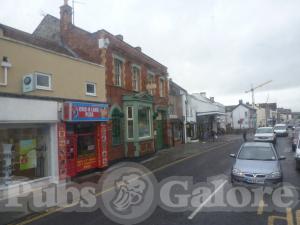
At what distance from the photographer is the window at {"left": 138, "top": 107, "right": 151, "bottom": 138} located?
22.7m

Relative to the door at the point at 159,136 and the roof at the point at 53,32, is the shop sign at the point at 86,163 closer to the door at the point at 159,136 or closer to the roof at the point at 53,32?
the roof at the point at 53,32

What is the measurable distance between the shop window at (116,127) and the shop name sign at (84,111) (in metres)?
2.76

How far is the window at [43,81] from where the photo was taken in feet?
44.1

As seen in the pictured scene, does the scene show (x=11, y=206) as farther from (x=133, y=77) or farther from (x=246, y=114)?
(x=246, y=114)

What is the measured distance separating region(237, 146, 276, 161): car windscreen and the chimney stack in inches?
572

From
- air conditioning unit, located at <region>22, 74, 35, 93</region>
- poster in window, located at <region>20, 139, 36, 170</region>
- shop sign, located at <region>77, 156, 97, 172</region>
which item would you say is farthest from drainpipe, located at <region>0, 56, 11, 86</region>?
shop sign, located at <region>77, 156, 97, 172</region>

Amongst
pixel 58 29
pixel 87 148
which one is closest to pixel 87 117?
pixel 87 148

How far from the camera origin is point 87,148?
54.4 feet

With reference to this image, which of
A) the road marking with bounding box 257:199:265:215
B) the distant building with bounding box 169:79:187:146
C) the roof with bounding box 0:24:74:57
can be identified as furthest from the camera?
the distant building with bounding box 169:79:187:146

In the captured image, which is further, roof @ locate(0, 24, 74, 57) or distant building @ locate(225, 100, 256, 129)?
→ distant building @ locate(225, 100, 256, 129)

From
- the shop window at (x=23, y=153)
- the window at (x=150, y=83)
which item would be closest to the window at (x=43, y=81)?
the shop window at (x=23, y=153)

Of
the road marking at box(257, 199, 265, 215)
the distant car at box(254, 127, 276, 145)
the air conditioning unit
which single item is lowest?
the road marking at box(257, 199, 265, 215)

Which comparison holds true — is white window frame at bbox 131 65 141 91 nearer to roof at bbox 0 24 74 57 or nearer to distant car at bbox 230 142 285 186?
roof at bbox 0 24 74 57

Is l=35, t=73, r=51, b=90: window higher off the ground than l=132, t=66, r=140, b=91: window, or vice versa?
l=132, t=66, r=140, b=91: window
